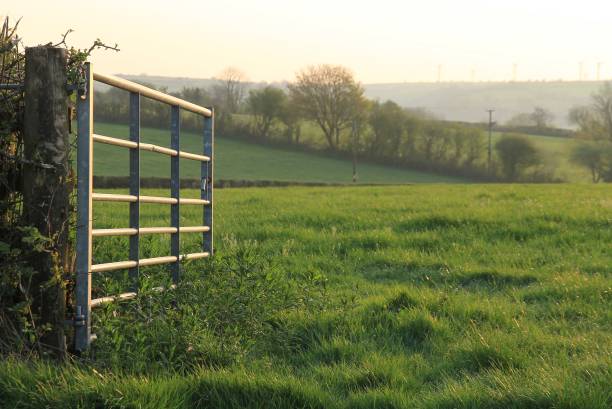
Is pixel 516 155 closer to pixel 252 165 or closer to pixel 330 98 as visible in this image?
pixel 330 98

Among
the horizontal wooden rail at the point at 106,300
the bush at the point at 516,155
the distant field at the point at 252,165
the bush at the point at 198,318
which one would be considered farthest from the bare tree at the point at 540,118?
the horizontal wooden rail at the point at 106,300

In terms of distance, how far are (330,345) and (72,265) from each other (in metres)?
2.26

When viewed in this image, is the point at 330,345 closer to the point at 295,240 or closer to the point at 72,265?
the point at 72,265

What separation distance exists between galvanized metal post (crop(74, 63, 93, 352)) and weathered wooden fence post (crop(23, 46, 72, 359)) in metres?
0.11

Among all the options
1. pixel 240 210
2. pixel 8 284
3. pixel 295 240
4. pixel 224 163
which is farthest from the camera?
pixel 224 163

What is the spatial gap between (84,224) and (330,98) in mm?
70985

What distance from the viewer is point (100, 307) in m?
5.58

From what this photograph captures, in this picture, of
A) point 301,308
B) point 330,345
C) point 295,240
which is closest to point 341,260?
point 295,240

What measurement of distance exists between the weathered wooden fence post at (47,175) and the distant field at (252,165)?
4461 centimetres

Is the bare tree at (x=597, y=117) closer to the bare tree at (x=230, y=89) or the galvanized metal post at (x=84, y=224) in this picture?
the bare tree at (x=230, y=89)

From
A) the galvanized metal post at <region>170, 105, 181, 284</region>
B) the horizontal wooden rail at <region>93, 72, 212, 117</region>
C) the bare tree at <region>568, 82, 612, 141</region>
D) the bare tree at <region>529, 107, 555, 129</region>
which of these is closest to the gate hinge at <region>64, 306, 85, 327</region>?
the horizontal wooden rail at <region>93, 72, 212, 117</region>

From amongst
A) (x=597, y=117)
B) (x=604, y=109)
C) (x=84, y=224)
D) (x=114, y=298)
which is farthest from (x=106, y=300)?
(x=597, y=117)

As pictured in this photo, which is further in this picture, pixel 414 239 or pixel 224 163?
pixel 224 163

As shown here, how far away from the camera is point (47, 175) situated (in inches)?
203
